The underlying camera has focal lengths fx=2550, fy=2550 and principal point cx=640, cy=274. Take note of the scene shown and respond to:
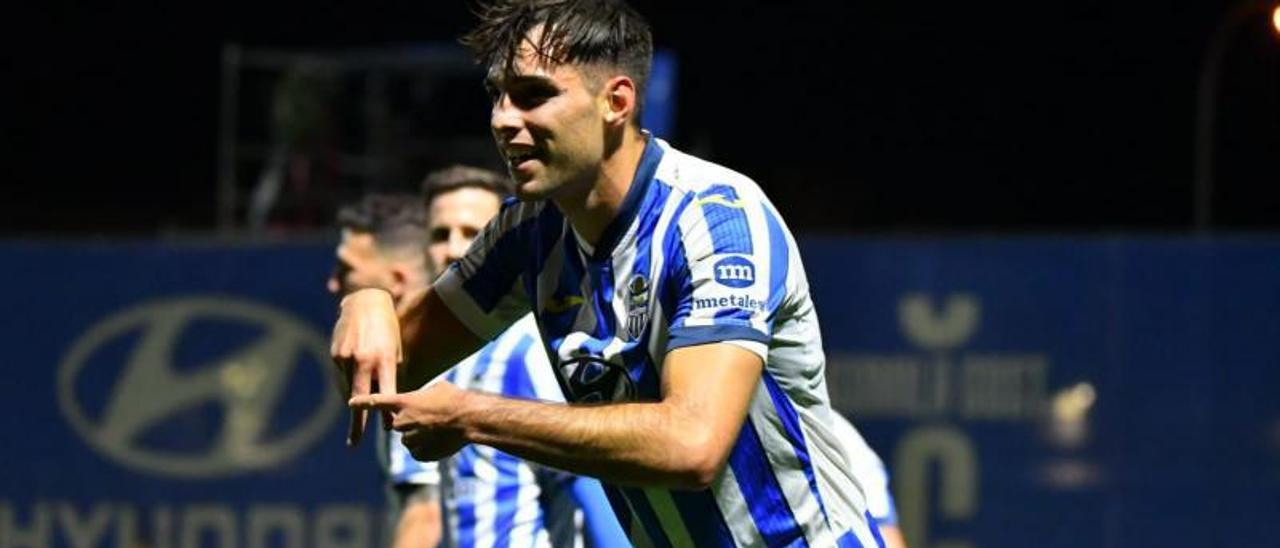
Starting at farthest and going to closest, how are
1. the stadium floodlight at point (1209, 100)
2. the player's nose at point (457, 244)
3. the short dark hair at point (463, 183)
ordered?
the stadium floodlight at point (1209, 100) → the short dark hair at point (463, 183) → the player's nose at point (457, 244)

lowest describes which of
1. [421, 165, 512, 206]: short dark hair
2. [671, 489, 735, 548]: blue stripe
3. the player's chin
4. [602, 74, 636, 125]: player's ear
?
[671, 489, 735, 548]: blue stripe

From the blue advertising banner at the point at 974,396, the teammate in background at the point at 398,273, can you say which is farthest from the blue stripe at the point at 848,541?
the blue advertising banner at the point at 974,396

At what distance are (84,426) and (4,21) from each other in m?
5.21

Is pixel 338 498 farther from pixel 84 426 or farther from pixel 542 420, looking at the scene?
pixel 542 420

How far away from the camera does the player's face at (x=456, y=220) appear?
669cm

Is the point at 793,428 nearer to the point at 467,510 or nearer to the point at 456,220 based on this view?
the point at 467,510

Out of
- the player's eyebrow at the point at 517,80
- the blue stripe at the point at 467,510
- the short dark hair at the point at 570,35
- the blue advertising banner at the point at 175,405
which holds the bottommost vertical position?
the blue advertising banner at the point at 175,405

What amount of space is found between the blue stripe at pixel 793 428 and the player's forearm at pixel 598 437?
0.36 m

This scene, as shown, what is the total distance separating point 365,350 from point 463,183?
108 inches

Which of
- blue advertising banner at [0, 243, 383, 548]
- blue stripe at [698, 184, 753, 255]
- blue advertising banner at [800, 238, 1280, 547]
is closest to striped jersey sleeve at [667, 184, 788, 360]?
blue stripe at [698, 184, 753, 255]

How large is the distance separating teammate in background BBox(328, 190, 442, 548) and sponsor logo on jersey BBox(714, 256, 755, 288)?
98.4 inches

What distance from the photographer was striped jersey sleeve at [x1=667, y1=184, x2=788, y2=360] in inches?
156

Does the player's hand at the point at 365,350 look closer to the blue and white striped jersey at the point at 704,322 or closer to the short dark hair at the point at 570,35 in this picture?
the blue and white striped jersey at the point at 704,322

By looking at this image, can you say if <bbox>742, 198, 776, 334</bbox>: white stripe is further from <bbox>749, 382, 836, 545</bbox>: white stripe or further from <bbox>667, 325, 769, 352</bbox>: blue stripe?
<bbox>749, 382, 836, 545</bbox>: white stripe
